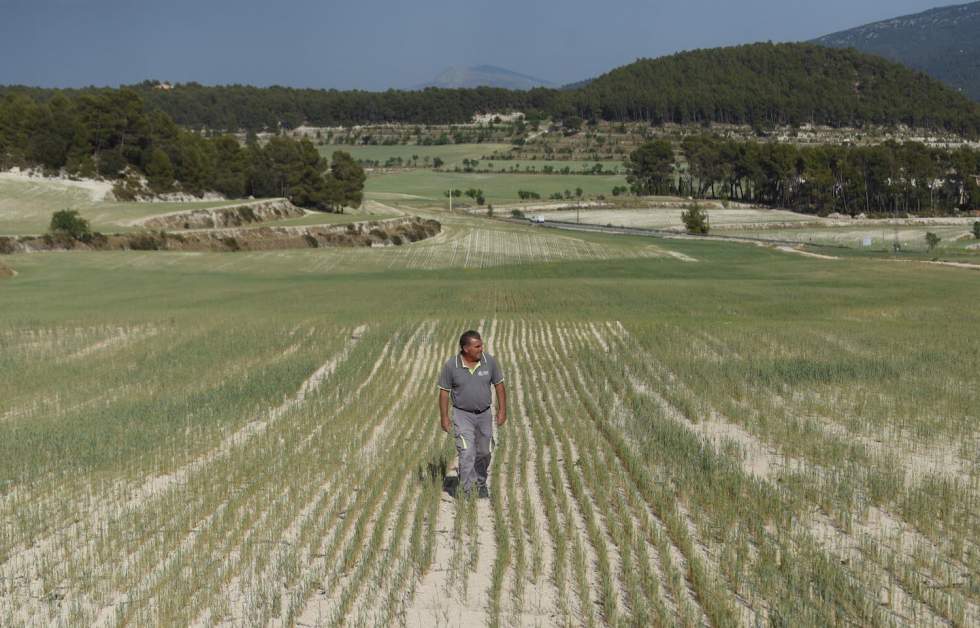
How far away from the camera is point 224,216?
82875 millimetres

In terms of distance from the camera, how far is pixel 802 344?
87.6ft

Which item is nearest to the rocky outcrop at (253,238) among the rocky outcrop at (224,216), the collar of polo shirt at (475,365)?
the rocky outcrop at (224,216)

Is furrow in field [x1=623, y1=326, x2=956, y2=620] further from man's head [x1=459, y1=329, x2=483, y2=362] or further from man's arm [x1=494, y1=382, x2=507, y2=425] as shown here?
man's head [x1=459, y1=329, x2=483, y2=362]

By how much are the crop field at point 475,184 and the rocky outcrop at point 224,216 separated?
4906cm

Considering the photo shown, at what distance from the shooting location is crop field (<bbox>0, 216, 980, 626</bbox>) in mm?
9312

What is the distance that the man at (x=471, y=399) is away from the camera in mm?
11992

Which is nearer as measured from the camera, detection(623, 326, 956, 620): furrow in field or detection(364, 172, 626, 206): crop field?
detection(623, 326, 956, 620): furrow in field

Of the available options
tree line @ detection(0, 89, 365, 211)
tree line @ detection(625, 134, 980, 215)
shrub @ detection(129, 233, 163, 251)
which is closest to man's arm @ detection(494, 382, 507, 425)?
shrub @ detection(129, 233, 163, 251)

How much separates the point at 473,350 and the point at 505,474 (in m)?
2.82

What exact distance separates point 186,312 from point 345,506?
2637 centimetres

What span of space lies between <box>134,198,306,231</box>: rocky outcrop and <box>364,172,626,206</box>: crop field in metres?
49.1

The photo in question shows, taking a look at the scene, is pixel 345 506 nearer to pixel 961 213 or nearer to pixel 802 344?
pixel 802 344

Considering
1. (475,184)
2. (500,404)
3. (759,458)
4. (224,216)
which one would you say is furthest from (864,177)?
(500,404)

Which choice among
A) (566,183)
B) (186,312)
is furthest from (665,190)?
(186,312)
